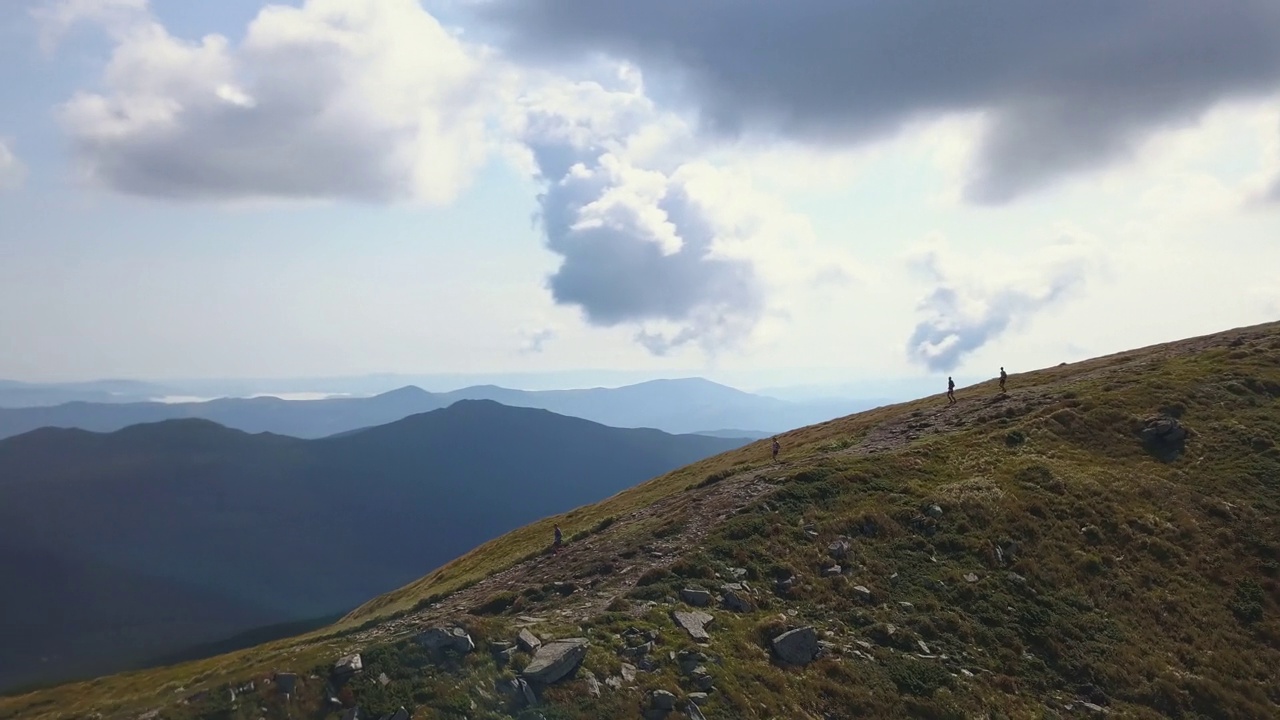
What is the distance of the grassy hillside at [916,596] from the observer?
22031mm

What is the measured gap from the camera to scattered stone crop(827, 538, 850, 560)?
3306cm

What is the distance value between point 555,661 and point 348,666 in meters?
6.47

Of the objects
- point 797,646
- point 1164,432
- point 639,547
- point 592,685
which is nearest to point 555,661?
point 592,685

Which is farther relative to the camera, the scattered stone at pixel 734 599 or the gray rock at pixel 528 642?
the scattered stone at pixel 734 599

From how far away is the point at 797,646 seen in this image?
25266mm

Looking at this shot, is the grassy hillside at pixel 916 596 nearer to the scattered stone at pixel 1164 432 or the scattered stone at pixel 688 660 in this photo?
the scattered stone at pixel 688 660

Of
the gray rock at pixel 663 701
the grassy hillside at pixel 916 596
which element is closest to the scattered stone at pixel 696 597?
the grassy hillside at pixel 916 596

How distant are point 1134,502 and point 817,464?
1840 cm

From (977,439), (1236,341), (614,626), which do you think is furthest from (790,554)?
(1236,341)

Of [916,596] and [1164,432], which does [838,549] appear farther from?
[1164,432]

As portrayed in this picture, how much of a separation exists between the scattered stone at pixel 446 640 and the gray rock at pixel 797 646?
11338mm

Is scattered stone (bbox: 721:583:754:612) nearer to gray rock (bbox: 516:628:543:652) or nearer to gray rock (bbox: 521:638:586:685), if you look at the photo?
gray rock (bbox: 521:638:586:685)

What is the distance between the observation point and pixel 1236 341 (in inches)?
2744

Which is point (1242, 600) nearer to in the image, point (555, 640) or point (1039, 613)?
point (1039, 613)
